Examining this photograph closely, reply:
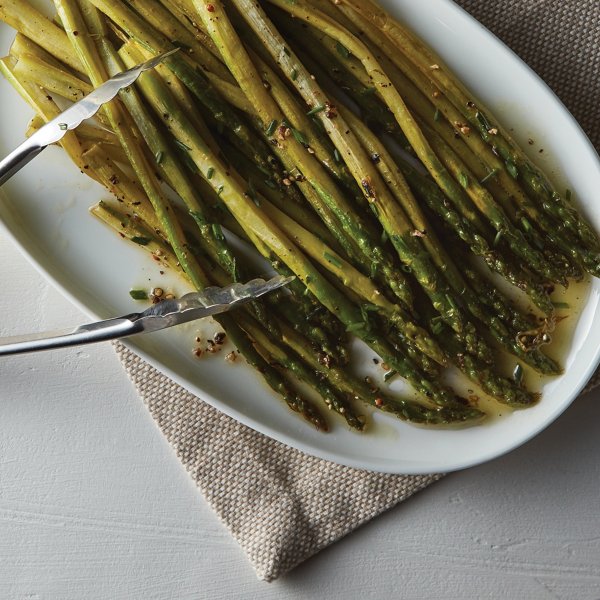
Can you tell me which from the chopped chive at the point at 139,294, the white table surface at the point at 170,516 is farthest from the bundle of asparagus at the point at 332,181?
the white table surface at the point at 170,516

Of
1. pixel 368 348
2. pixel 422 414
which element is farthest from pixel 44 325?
pixel 422 414

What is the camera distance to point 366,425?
2.40 m

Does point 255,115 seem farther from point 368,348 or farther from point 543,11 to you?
point 543,11

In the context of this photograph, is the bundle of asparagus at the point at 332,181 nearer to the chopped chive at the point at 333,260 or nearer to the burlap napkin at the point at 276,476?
the chopped chive at the point at 333,260

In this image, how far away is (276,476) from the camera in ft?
8.25

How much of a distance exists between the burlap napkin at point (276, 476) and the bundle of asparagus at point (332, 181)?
13.3 inches

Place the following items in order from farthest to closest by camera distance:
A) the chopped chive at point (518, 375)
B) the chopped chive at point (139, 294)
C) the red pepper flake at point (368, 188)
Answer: the chopped chive at point (139, 294) < the chopped chive at point (518, 375) < the red pepper flake at point (368, 188)

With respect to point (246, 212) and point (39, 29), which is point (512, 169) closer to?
point (246, 212)

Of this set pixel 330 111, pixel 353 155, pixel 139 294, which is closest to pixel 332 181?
pixel 353 155

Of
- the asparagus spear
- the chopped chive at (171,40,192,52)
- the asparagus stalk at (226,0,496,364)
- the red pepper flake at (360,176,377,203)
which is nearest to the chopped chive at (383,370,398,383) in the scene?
the asparagus stalk at (226,0,496,364)

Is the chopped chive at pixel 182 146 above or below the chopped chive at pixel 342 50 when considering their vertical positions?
below

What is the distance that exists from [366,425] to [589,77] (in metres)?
1.45

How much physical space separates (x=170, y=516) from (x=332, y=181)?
1433mm

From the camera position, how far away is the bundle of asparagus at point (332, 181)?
2184mm
